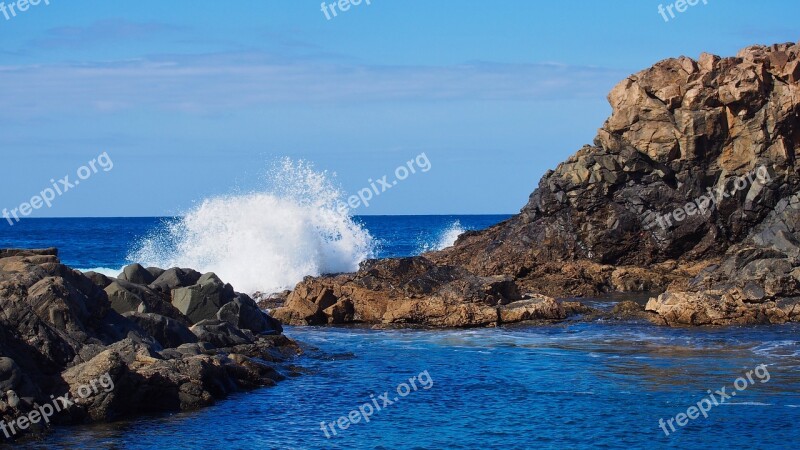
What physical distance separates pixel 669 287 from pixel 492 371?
1349 cm

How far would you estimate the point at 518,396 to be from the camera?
17.9 metres

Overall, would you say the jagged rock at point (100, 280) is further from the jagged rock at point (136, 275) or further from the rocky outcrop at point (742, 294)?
the rocky outcrop at point (742, 294)

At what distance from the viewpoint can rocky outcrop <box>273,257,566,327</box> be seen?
27.4 metres

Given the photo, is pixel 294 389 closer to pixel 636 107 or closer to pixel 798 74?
pixel 636 107

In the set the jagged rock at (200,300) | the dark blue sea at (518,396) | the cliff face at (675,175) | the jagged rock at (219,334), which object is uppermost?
the cliff face at (675,175)

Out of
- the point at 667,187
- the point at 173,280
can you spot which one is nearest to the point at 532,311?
the point at 173,280

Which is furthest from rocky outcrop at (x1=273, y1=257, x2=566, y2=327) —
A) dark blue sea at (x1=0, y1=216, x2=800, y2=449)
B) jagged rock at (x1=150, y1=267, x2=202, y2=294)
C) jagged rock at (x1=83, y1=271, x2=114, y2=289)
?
jagged rock at (x1=83, y1=271, x2=114, y2=289)

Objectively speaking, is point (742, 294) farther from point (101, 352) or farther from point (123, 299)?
point (101, 352)

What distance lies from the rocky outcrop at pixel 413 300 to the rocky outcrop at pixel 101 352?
626cm

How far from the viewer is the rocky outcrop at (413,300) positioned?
1080 inches

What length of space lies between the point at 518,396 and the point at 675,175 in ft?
70.7

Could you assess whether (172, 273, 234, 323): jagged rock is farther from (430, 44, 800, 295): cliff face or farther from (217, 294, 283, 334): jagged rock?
(430, 44, 800, 295): cliff face

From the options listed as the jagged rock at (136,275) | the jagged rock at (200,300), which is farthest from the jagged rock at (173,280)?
the jagged rock at (200,300)

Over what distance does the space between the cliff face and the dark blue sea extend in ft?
36.0
